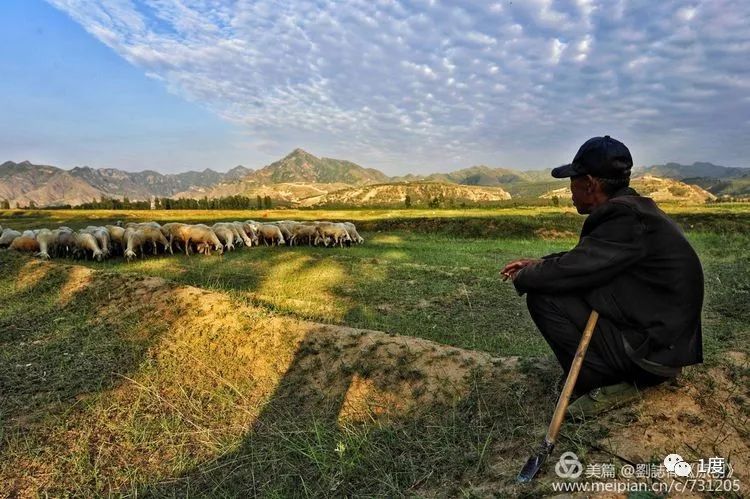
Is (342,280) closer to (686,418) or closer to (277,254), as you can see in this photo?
(277,254)

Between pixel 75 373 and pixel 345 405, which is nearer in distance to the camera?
pixel 345 405

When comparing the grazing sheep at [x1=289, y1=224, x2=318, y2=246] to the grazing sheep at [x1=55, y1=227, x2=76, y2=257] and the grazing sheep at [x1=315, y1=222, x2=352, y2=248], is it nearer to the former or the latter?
the grazing sheep at [x1=315, y1=222, x2=352, y2=248]

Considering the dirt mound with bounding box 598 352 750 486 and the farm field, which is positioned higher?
the dirt mound with bounding box 598 352 750 486

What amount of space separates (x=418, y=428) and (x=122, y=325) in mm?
6954

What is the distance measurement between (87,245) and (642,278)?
22002mm

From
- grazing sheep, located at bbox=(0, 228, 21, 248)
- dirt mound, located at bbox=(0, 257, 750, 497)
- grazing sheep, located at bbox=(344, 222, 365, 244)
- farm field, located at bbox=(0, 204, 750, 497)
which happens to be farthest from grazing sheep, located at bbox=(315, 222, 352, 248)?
dirt mound, located at bbox=(0, 257, 750, 497)

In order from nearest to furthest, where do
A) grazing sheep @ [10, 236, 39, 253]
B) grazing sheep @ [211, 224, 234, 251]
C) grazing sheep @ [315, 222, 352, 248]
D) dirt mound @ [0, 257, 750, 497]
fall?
dirt mound @ [0, 257, 750, 497]
grazing sheep @ [10, 236, 39, 253]
grazing sheep @ [211, 224, 234, 251]
grazing sheep @ [315, 222, 352, 248]

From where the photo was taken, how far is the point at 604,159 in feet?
12.5

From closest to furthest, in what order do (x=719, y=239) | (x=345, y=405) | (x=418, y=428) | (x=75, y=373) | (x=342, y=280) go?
(x=418, y=428), (x=345, y=405), (x=75, y=373), (x=342, y=280), (x=719, y=239)

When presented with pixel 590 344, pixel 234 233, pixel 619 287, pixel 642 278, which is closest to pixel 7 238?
pixel 234 233

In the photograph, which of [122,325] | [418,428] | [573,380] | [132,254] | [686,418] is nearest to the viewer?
[573,380]

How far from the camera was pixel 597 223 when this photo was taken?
148 inches

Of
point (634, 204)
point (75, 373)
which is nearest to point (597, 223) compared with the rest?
point (634, 204)

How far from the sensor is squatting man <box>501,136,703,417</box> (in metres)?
3.53
